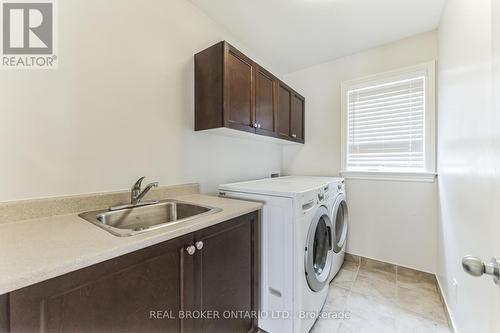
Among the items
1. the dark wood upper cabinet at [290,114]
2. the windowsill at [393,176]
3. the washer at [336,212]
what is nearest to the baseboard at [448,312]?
the washer at [336,212]

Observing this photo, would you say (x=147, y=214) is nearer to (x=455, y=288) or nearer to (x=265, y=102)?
(x=265, y=102)

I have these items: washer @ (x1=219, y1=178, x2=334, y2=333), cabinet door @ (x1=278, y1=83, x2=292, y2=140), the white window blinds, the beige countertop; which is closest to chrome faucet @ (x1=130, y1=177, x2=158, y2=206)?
the beige countertop

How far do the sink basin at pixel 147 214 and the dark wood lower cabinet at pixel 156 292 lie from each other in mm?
191

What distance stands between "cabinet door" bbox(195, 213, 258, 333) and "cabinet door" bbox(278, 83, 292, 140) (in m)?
1.18

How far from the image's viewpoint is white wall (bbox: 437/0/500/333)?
726 mm

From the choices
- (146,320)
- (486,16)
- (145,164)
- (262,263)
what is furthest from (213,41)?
(146,320)

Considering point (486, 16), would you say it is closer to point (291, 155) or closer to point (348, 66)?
point (348, 66)

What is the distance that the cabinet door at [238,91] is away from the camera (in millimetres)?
1503

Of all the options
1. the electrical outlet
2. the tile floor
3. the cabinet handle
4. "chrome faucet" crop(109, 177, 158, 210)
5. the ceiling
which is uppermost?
the ceiling

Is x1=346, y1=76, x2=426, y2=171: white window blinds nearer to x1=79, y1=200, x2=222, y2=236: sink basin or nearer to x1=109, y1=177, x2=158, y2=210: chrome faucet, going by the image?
x1=79, y1=200, x2=222, y2=236: sink basin

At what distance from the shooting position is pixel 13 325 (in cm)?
53

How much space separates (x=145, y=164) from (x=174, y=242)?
0.74 m

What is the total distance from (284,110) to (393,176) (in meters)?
1.31

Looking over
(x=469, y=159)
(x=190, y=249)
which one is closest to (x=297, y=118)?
(x=469, y=159)
